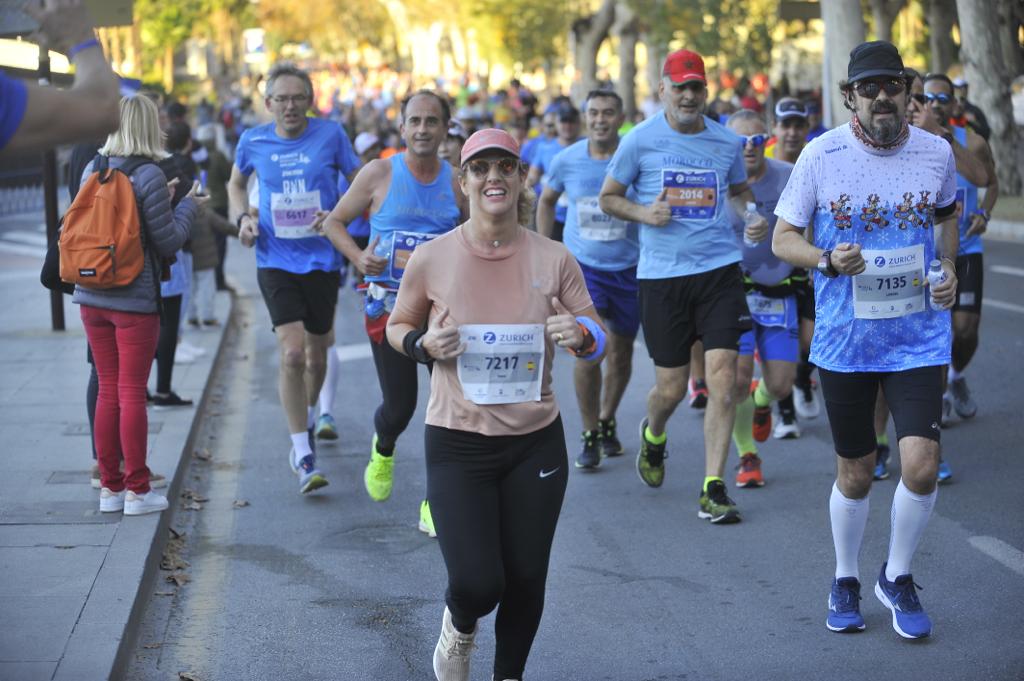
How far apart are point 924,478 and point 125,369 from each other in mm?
3635

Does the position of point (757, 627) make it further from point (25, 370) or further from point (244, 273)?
point (244, 273)

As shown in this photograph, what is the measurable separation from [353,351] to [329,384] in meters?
4.09

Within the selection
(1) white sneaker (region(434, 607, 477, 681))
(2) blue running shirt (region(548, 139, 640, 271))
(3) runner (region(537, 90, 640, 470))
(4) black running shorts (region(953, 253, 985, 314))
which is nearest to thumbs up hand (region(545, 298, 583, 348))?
(1) white sneaker (region(434, 607, 477, 681))

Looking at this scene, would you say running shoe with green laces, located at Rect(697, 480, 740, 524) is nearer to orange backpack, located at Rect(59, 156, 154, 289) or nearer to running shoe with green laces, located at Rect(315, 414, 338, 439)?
orange backpack, located at Rect(59, 156, 154, 289)

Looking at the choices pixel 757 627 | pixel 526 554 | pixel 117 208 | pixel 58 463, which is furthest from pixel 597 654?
pixel 58 463

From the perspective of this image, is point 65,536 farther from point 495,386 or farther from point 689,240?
point 689,240

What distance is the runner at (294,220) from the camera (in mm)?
8625

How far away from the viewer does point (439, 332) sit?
4836mm

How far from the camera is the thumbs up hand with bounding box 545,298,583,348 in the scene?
4.82 metres

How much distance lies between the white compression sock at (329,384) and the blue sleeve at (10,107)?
5983mm

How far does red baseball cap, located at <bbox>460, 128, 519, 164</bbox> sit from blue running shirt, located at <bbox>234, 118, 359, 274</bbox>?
150 inches

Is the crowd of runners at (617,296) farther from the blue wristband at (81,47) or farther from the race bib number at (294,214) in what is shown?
the blue wristband at (81,47)

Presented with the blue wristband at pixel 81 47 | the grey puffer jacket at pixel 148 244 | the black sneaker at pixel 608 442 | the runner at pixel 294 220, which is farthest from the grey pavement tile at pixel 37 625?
the black sneaker at pixel 608 442

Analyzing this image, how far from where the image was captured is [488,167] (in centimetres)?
498
